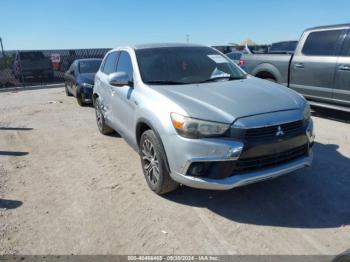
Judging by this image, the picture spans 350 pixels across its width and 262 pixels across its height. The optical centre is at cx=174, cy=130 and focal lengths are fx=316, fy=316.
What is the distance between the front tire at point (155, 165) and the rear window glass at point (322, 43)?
15.7 ft

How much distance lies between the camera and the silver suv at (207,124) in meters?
3.08

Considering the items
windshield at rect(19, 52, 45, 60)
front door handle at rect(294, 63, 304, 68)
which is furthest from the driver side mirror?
windshield at rect(19, 52, 45, 60)

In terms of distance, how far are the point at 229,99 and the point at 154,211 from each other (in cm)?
149

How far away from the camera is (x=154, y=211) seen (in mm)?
3516

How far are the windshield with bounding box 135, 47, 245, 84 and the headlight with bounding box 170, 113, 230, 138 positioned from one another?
1.09m

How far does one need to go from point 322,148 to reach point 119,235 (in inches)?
145

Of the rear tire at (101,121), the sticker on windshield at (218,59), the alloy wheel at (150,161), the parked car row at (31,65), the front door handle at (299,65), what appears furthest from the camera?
the parked car row at (31,65)

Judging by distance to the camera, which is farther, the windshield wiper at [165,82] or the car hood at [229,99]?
the windshield wiper at [165,82]

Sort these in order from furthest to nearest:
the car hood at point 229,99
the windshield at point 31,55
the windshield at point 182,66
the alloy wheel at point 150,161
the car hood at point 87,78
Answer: the windshield at point 31,55, the car hood at point 87,78, the windshield at point 182,66, the alloy wheel at point 150,161, the car hood at point 229,99

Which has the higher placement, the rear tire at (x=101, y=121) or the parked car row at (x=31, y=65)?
the parked car row at (x=31, y=65)

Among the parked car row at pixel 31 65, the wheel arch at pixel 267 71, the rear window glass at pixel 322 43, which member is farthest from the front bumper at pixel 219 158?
the parked car row at pixel 31 65

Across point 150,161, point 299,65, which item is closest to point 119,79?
point 150,161

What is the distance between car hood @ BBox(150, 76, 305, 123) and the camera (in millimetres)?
3170

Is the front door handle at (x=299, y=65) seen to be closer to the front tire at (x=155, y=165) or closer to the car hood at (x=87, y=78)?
the front tire at (x=155, y=165)
